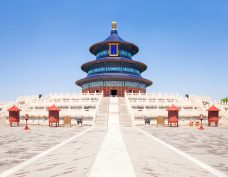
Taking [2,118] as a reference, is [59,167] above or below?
above

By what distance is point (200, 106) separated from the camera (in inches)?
1661

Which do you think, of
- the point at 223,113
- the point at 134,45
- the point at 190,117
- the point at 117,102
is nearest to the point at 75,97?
the point at 117,102

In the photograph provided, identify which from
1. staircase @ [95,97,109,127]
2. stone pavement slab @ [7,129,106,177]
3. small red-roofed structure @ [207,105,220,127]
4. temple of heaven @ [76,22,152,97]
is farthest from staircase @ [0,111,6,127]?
stone pavement slab @ [7,129,106,177]

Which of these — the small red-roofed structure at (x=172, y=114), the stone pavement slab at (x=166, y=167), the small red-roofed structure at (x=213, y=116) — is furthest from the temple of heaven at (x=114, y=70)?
the stone pavement slab at (x=166, y=167)

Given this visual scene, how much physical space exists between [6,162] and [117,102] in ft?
119

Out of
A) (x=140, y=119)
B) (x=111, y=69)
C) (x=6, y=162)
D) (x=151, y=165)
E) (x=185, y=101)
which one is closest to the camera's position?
(x=151, y=165)

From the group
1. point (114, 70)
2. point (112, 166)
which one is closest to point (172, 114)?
point (112, 166)

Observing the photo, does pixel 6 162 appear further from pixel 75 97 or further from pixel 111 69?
pixel 111 69

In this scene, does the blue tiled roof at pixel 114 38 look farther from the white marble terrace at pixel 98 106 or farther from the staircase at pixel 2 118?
the staircase at pixel 2 118

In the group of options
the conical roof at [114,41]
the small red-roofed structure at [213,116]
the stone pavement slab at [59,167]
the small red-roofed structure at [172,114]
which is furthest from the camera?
the conical roof at [114,41]

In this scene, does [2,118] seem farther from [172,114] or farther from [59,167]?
[59,167]

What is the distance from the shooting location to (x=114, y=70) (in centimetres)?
6938

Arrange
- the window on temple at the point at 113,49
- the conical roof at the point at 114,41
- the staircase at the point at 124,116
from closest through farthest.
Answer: the staircase at the point at 124,116, the window on temple at the point at 113,49, the conical roof at the point at 114,41

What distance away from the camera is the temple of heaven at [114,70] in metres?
66.4
